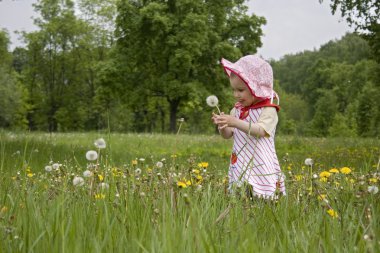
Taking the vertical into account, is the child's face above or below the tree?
below

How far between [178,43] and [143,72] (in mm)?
4002

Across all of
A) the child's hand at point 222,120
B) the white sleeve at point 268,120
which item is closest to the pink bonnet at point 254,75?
the white sleeve at point 268,120

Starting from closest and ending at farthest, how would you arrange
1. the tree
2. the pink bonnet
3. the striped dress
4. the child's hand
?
the child's hand
the striped dress
the pink bonnet
the tree

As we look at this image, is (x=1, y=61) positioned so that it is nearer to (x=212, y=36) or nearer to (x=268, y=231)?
(x=212, y=36)

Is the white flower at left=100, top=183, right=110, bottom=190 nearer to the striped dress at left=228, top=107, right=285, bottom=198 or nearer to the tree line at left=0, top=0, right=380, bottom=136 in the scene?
the striped dress at left=228, top=107, right=285, bottom=198

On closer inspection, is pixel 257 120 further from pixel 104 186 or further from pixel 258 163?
pixel 104 186

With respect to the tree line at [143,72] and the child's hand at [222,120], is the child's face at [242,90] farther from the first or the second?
the tree line at [143,72]

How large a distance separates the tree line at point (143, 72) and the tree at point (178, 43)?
0.07 meters

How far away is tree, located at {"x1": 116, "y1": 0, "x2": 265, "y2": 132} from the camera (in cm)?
3203

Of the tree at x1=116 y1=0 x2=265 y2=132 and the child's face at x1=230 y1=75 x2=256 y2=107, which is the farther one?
the tree at x1=116 y1=0 x2=265 y2=132

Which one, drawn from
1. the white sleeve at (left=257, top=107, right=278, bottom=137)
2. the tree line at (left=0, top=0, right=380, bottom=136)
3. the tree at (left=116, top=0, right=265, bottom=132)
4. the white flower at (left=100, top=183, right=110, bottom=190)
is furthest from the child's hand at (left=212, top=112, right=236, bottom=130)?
the tree at (left=116, top=0, right=265, bottom=132)

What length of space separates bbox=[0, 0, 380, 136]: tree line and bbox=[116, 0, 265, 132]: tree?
0.07m

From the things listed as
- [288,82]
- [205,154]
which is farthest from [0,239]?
[288,82]

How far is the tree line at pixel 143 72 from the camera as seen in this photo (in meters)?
32.9
